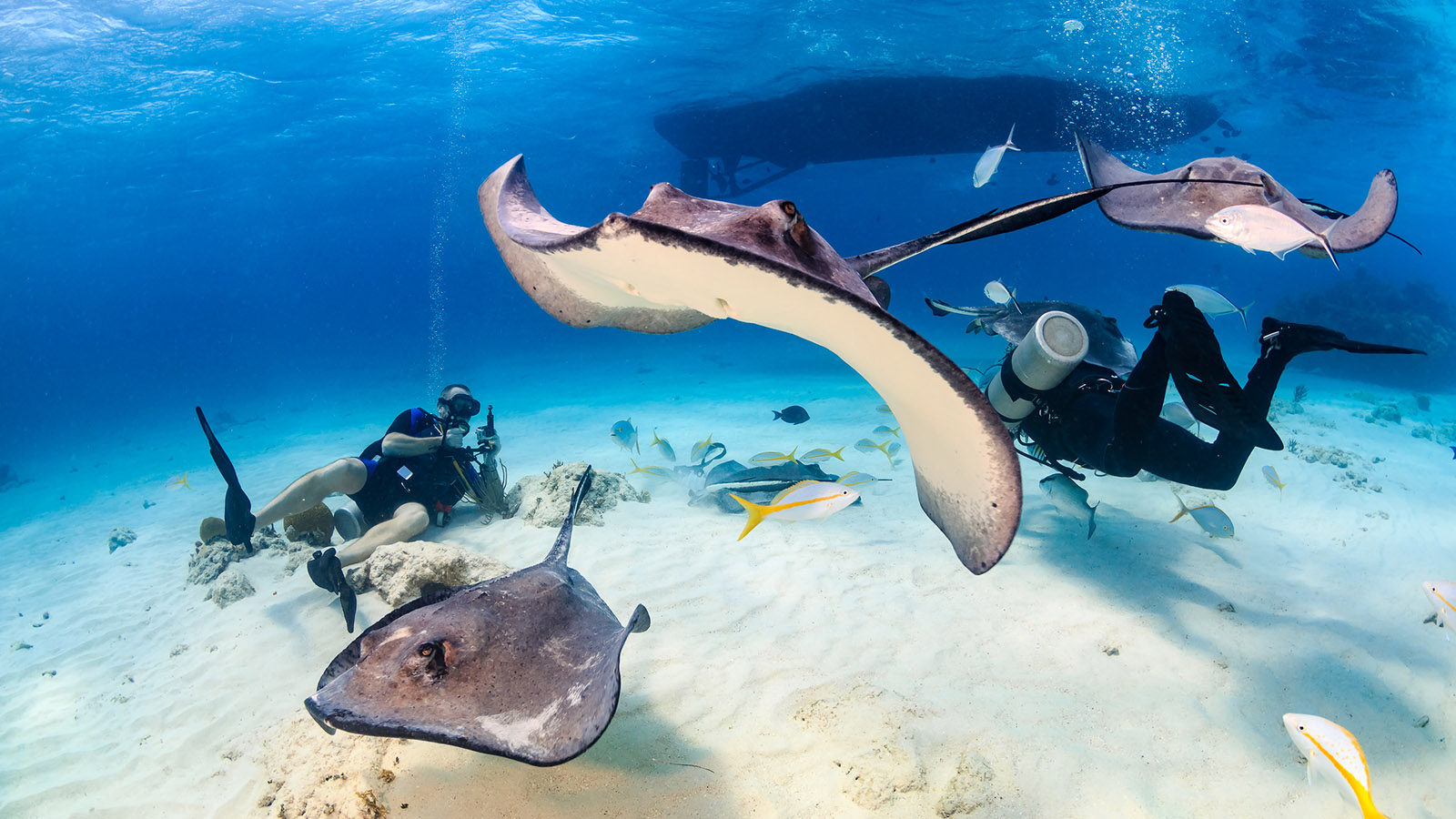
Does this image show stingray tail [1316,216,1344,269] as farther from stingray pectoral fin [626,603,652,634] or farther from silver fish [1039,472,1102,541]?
stingray pectoral fin [626,603,652,634]

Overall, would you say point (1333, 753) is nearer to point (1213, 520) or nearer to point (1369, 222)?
point (1369, 222)

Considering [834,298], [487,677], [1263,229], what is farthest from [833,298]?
[1263,229]

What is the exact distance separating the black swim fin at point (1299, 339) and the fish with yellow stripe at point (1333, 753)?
202cm

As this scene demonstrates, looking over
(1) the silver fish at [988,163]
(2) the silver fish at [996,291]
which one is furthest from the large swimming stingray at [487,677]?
(1) the silver fish at [988,163]

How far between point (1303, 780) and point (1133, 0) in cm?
2214

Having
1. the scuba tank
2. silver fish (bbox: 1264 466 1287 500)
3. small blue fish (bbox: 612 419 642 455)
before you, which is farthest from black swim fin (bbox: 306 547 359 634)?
silver fish (bbox: 1264 466 1287 500)

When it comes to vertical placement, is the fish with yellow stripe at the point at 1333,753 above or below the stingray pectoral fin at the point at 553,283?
below

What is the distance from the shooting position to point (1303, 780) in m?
2.21

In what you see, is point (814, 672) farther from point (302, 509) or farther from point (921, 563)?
point (302, 509)

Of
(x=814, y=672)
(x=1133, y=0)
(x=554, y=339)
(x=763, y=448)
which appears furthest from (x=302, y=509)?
(x=554, y=339)

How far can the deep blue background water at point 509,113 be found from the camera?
1762 centimetres

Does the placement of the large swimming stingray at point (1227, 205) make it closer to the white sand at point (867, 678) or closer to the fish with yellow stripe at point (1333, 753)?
the fish with yellow stripe at point (1333, 753)

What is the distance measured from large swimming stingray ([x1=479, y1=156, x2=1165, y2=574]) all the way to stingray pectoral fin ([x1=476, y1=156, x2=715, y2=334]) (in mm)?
205

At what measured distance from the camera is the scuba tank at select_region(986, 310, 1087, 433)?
3.35 m
